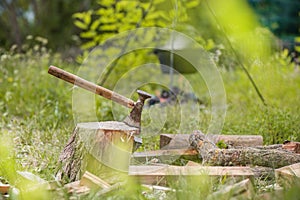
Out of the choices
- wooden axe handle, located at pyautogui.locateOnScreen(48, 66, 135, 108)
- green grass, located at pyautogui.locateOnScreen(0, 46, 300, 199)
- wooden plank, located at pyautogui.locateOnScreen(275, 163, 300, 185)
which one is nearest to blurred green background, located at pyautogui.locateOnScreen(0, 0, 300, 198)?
green grass, located at pyautogui.locateOnScreen(0, 46, 300, 199)

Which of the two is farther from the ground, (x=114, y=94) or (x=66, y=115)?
(x=114, y=94)

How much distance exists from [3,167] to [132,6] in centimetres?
391

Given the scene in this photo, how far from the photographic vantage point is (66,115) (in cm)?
450

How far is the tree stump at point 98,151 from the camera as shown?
2.57 metres

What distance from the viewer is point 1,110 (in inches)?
193

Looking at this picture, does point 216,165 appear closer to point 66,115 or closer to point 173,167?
point 173,167

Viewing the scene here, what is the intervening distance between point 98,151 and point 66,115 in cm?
198

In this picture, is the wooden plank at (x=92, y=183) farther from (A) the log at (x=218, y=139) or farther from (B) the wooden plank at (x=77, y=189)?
(A) the log at (x=218, y=139)

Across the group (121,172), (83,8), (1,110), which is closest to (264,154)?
(121,172)

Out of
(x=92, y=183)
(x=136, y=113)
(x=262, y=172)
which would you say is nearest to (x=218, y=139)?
(x=262, y=172)

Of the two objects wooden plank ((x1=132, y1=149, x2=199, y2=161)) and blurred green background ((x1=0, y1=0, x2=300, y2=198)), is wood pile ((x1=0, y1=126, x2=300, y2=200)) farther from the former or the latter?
blurred green background ((x1=0, y1=0, x2=300, y2=198))

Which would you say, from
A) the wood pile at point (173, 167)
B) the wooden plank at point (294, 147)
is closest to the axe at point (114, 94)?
the wood pile at point (173, 167)

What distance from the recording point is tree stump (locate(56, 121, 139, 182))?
2574mm

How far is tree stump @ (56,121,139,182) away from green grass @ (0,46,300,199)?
130 millimetres
